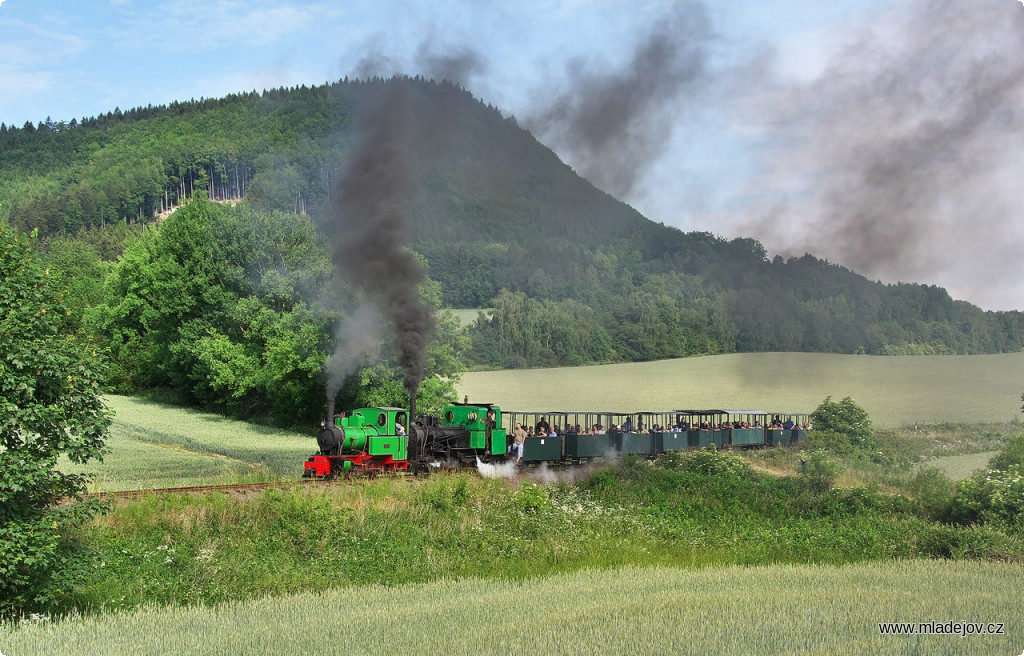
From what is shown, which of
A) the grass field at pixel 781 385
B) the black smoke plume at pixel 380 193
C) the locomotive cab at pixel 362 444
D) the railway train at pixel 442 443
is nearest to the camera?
the locomotive cab at pixel 362 444

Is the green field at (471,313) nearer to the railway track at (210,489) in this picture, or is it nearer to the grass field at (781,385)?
the grass field at (781,385)

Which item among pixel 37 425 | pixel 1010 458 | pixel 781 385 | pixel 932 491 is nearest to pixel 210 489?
pixel 37 425

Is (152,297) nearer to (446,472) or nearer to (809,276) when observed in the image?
(446,472)

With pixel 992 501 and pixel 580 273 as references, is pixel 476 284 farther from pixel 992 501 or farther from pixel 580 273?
pixel 992 501

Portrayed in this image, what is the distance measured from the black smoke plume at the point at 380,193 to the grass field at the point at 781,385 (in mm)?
22996

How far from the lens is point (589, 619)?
13.1 metres

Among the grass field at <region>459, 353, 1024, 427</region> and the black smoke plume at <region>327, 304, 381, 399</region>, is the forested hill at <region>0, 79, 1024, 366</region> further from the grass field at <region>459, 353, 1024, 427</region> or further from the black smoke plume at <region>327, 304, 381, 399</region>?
the black smoke plume at <region>327, 304, 381, 399</region>

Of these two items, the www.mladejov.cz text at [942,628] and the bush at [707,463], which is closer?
the www.mladejov.cz text at [942,628]

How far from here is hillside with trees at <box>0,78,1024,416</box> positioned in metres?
51.4

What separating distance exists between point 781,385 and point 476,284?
25.0m

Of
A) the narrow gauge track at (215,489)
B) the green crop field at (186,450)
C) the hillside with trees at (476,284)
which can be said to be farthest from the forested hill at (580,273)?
the narrow gauge track at (215,489)

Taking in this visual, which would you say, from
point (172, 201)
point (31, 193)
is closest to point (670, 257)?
point (172, 201)

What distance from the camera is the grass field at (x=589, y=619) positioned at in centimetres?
1161

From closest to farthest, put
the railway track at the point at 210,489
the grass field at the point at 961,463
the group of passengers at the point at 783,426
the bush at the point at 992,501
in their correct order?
the railway track at the point at 210,489 → the bush at the point at 992,501 → the grass field at the point at 961,463 → the group of passengers at the point at 783,426
